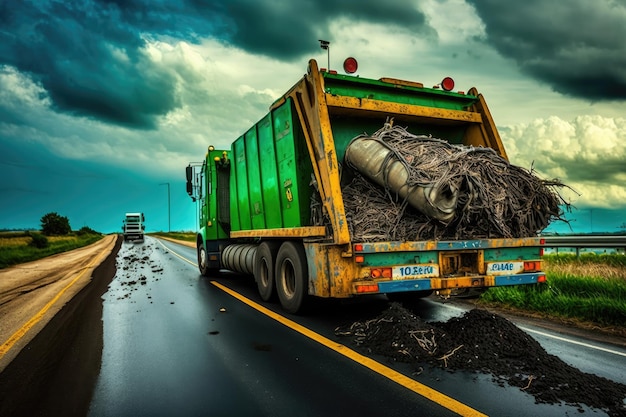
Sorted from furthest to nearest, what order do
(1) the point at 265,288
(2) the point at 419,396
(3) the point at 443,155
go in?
(1) the point at 265,288 < (3) the point at 443,155 < (2) the point at 419,396

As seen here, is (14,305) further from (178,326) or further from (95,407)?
(95,407)

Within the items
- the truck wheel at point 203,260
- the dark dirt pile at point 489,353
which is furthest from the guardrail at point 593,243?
the truck wheel at point 203,260

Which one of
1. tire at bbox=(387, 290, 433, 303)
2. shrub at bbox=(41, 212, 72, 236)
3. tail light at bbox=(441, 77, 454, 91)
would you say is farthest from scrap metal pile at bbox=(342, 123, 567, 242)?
shrub at bbox=(41, 212, 72, 236)

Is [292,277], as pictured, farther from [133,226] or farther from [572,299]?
[133,226]

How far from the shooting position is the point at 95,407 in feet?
11.8

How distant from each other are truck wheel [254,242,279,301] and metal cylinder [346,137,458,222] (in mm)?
2260

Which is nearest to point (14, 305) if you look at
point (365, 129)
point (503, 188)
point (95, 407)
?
point (95, 407)

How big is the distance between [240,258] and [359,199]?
15.9 feet

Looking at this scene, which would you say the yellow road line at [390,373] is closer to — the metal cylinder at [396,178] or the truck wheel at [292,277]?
the truck wheel at [292,277]

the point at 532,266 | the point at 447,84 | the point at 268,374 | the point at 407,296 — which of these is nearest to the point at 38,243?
the point at 407,296

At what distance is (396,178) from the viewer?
5.96 metres

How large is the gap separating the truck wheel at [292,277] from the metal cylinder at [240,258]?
2.17 metres

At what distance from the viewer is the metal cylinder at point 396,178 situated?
5621mm

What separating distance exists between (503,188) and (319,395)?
3996 millimetres
